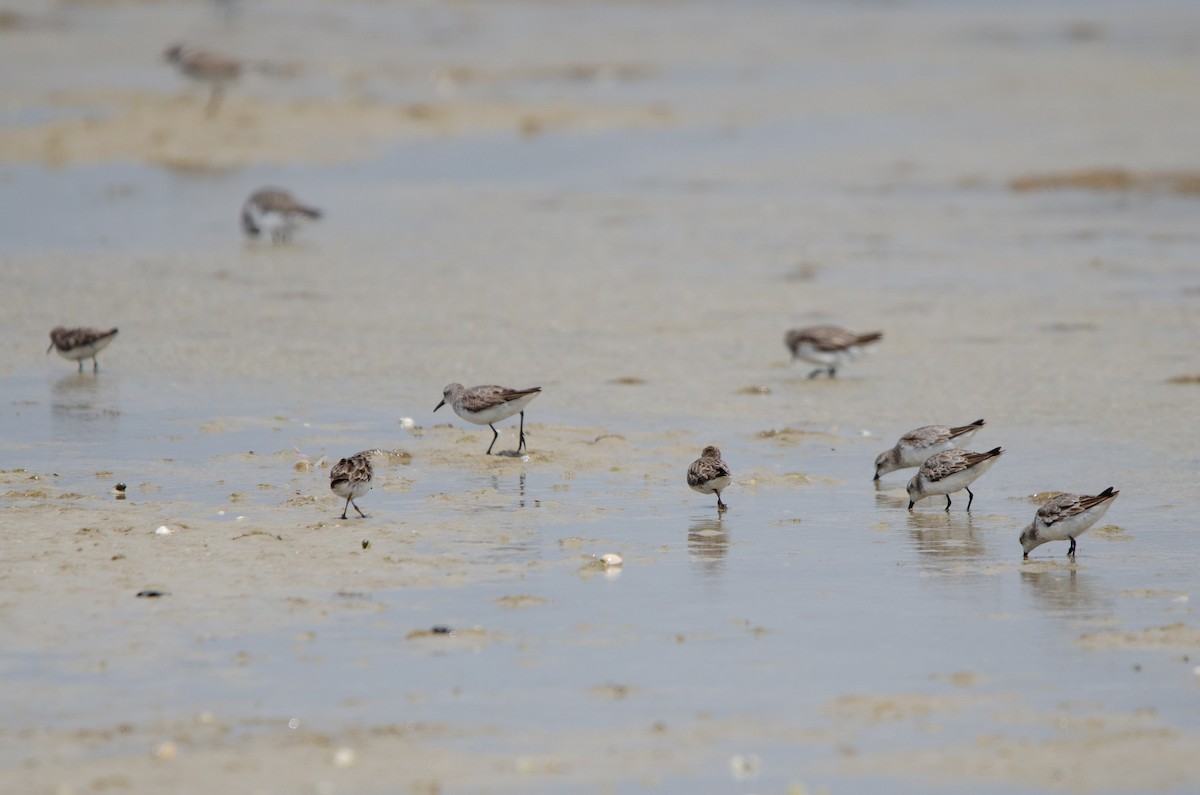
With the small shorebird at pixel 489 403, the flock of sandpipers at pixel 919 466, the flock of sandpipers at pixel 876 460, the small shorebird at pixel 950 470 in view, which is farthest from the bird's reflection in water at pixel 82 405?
the small shorebird at pixel 950 470

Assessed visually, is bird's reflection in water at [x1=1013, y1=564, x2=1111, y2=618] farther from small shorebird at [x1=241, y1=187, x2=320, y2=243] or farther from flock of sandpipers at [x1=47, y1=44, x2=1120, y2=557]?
small shorebird at [x1=241, y1=187, x2=320, y2=243]

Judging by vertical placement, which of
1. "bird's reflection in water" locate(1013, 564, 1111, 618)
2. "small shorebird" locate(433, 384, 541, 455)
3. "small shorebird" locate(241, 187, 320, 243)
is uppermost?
"small shorebird" locate(241, 187, 320, 243)

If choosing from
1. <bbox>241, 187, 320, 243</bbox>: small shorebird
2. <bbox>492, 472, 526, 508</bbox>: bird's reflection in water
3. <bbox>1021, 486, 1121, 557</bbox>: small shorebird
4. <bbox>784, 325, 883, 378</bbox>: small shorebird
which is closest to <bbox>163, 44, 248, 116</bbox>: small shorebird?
<bbox>241, 187, 320, 243</bbox>: small shorebird

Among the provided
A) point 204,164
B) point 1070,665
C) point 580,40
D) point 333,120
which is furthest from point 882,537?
point 580,40

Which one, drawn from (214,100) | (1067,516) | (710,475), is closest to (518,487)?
(710,475)

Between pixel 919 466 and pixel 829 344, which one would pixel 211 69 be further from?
pixel 919 466

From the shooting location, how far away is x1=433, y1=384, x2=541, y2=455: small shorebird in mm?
12828

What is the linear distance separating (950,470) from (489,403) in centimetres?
363

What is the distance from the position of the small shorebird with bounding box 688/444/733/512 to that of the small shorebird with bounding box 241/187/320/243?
12.9m

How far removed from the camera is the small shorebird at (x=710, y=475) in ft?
37.1

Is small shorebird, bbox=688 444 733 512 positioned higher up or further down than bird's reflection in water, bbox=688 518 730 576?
higher up

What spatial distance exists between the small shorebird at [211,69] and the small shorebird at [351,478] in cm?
2419

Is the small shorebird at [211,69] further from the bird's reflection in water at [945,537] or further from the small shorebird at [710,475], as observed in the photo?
the bird's reflection in water at [945,537]

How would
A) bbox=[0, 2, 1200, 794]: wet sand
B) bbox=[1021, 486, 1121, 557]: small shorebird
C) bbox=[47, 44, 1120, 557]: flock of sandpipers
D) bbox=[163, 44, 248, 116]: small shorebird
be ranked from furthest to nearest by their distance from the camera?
bbox=[163, 44, 248, 116]: small shorebird → bbox=[47, 44, 1120, 557]: flock of sandpipers → bbox=[1021, 486, 1121, 557]: small shorebird → bbox=[0, 2, 1200, 794]: wet sand
